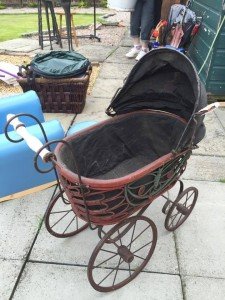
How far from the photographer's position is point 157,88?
272 centimetres

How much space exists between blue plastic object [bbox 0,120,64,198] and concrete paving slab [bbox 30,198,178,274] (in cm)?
54

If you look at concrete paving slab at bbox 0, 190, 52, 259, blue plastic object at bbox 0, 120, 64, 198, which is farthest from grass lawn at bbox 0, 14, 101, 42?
concrete paving slab at bbox 0, 190, 52, 259

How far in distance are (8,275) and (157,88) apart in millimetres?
1939

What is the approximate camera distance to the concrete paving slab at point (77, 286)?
2.23 metres

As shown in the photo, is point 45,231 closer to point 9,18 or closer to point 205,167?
point 205,167

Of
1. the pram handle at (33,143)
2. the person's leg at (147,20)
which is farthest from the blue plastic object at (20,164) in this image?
the person's leg at (147,20)

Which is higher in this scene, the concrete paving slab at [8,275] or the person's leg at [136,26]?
the person's leg at [136,26]

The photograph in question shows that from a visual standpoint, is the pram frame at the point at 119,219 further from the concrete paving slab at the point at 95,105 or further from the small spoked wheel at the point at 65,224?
the concrete paving slab at the point at 95,105

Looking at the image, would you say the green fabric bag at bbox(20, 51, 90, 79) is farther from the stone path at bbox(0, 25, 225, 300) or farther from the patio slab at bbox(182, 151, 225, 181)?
the patio slab at bbox(182, 151, 225, 181)

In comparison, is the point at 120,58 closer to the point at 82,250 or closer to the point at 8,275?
the point at 82,250

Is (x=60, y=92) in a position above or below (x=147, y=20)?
below

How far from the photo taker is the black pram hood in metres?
2.50

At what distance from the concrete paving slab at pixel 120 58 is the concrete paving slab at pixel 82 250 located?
4.70 m

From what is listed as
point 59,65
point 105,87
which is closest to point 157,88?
point 59,65
